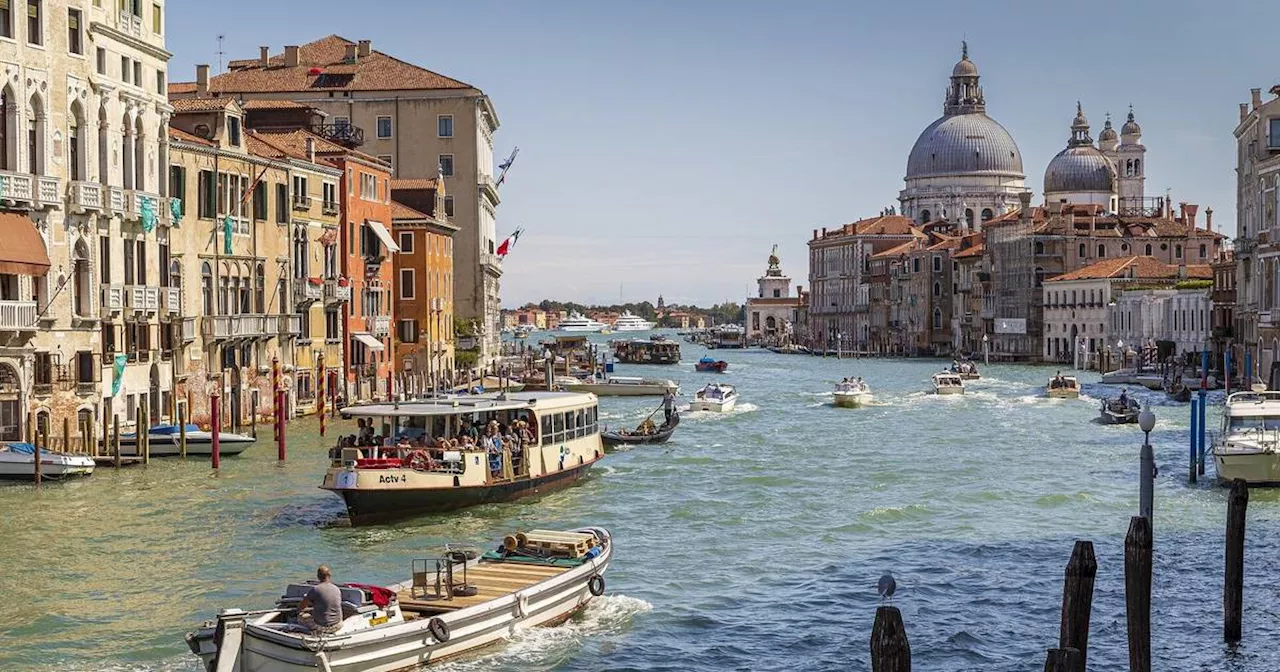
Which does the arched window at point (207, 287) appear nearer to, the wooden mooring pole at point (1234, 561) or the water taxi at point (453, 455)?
the water taxi at point (453, 455)

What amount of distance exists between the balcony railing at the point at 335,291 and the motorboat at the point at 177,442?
38.0 feet

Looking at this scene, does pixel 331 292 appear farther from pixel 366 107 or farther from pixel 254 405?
pixel 366 107

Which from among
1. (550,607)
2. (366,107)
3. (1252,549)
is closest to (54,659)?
(550,607)

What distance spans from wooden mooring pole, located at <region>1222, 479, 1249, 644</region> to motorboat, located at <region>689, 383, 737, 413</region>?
106 feet

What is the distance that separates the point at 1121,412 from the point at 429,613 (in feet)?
99.8

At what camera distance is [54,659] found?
15633mm

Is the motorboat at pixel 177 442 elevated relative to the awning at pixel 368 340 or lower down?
lower down

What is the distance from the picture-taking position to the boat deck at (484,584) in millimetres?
15555

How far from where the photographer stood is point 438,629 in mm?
15031

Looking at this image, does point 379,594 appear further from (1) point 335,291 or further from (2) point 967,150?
(2) point 967,150

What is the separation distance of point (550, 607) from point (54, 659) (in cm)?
440

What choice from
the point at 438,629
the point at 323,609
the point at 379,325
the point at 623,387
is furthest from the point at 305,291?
the point at 323,609

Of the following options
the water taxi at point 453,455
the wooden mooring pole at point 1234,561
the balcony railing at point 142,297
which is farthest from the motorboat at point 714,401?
the wooden mooring pole at point 1234,561

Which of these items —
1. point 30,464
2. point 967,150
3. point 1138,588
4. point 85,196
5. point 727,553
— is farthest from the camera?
point 967,150
